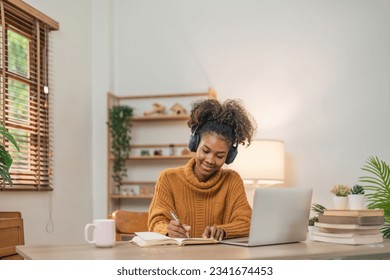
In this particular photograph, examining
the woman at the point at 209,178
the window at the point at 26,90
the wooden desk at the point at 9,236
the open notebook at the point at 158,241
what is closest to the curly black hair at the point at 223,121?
the woman at the point at 209,178

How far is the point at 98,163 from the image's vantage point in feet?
13.1

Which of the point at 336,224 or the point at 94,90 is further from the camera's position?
the point at 94,90

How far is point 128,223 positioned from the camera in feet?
7.52

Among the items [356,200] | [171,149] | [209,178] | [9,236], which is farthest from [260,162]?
[356,200]

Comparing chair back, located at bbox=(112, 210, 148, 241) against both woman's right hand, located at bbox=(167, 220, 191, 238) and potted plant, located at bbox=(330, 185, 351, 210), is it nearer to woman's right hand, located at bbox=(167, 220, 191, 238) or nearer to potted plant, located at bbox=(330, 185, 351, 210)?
woman's right hand, located at bbox=(167, 220, 191, 238)

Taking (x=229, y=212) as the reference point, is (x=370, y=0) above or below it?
above

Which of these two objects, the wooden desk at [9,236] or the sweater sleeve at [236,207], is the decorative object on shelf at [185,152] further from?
the sweater sleeve at [236,207]

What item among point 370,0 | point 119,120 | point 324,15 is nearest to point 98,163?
point 119,120

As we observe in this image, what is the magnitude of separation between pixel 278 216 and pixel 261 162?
1.93 meters

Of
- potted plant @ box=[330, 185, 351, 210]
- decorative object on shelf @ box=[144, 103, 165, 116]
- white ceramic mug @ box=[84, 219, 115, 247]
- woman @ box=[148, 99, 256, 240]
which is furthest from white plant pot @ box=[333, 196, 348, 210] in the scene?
decorative object on shelf @ box=[144, 103, 165, 116]

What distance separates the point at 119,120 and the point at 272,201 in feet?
8.15

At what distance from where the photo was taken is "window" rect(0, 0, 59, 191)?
304cm

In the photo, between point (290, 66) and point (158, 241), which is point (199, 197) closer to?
point (158, 241)
